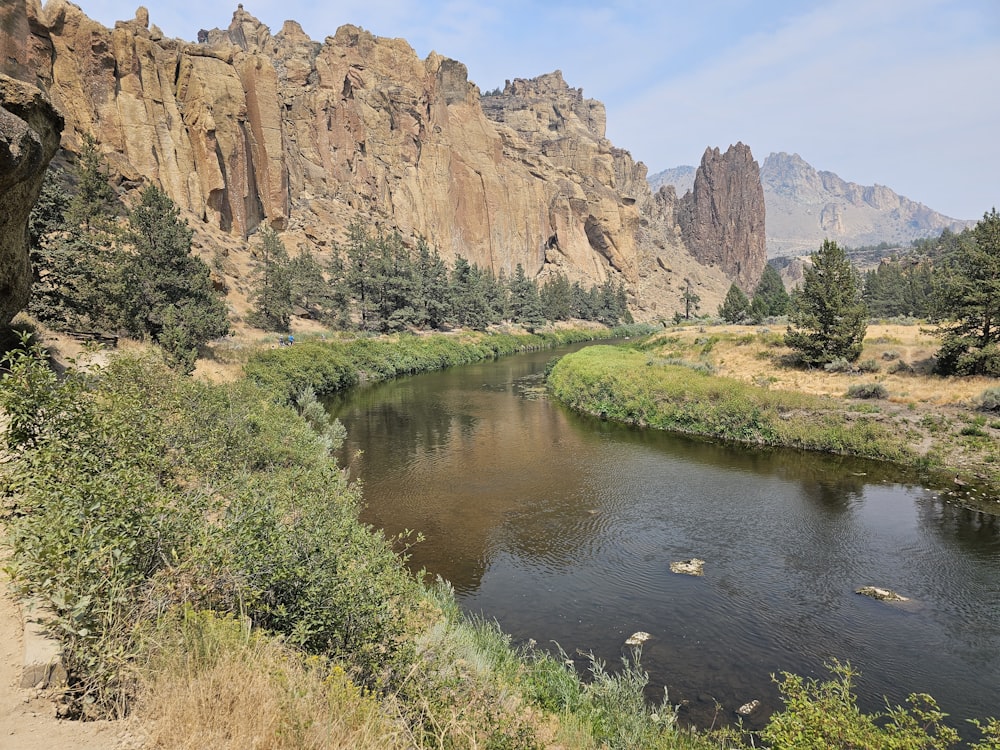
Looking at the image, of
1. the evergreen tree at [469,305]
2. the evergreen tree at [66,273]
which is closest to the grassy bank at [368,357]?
the evergreen tree at [469,305]

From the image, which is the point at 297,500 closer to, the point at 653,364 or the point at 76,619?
the point at 76,619

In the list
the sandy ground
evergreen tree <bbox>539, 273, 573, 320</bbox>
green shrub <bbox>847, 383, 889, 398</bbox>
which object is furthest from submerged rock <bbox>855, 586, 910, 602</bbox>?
evergreen tree <bbox>539, 273, 573, 320</bbox>

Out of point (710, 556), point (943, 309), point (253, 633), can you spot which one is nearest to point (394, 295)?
point (943, 309)

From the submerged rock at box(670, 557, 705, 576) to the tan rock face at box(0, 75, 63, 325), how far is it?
17.6 m

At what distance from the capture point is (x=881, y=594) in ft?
45.4

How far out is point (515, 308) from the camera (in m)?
98.7

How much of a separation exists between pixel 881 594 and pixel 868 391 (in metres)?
19.8

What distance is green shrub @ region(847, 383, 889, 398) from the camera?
2967 centimetres

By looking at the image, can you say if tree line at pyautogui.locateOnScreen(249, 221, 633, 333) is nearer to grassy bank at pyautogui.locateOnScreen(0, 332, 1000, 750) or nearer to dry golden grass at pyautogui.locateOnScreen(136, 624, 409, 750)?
grassy bank at pyautogui.locateOnScreen(0, 332, 1000, 750)

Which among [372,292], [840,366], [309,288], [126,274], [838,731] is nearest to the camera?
[838,731]

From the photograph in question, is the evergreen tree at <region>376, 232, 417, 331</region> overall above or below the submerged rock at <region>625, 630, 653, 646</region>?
above

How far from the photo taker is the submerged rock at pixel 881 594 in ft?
44.8

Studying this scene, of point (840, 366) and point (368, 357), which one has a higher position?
point (368, 357)

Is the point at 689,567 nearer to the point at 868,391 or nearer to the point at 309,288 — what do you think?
the point at 868,391
